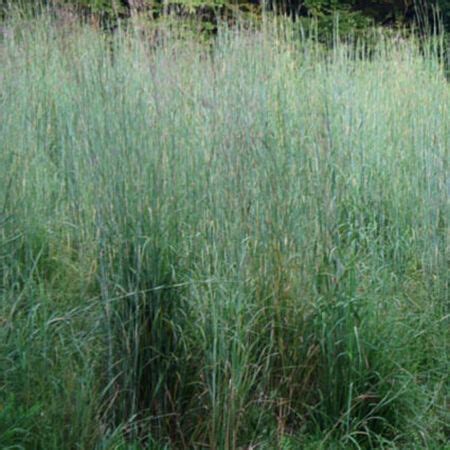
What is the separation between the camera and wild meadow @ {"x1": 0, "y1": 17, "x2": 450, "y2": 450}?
359 centimetres

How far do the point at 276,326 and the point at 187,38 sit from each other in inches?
114

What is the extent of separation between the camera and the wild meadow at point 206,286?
3590 mm

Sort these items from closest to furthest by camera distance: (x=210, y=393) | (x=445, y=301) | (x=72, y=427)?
(x=72, y=427), (x=210, y=393), (x=445, y=301)

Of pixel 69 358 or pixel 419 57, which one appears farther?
pixel 419 57

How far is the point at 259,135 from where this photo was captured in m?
4.39

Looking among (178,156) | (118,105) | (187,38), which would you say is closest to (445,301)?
(178,156)

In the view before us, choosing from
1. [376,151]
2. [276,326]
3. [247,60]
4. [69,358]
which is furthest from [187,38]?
[69,358]

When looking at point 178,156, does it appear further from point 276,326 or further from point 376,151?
point 376,151

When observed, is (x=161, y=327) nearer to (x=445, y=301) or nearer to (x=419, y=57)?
(x=445, y=301)

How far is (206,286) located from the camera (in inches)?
153

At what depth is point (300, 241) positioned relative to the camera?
413 cm

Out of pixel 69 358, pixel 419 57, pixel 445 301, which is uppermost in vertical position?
pixel 419 57

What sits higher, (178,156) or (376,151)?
(178,156)

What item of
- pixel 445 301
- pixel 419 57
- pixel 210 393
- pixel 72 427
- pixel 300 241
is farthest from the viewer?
pixel 419 57
